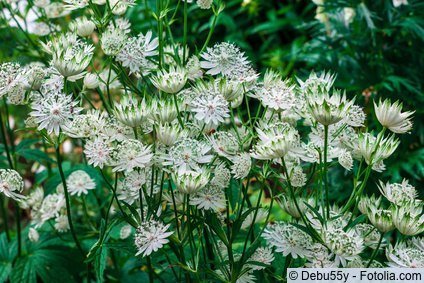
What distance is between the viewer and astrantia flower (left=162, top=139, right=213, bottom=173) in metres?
1.00

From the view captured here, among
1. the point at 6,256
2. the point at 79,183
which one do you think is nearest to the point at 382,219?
the point at 79,183

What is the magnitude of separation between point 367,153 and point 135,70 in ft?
1.35

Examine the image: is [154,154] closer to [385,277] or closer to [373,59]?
[385,277]

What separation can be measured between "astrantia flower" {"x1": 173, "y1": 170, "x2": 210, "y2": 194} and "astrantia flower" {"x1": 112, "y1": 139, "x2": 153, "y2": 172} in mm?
58

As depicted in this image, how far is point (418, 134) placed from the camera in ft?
7.12

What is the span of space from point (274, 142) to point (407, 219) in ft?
0.73

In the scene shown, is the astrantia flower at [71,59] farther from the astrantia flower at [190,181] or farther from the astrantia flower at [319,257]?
the astrantia flower at [319,257]

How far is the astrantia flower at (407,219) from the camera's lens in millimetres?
970

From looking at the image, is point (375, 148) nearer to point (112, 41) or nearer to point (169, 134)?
point (169, 134)

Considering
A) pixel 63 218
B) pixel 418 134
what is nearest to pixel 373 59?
pixel 418 134

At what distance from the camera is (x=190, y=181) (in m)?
0.98

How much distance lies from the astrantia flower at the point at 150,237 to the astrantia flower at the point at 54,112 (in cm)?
20

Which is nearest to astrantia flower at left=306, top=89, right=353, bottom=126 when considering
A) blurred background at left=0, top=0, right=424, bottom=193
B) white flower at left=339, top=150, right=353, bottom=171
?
white flower at left=339, top=150, right=353, bottom=171

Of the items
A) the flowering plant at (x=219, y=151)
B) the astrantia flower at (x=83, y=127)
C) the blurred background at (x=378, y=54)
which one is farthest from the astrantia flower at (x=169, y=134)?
the blurred background at (x=378, y=54)
